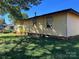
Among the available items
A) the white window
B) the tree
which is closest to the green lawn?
the tree

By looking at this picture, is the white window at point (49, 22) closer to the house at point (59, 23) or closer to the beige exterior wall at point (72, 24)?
the house at point (59, 23)

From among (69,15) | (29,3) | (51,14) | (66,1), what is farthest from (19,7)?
(66,1)

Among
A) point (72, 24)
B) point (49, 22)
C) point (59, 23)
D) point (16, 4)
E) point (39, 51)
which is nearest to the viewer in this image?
point (39, 51)

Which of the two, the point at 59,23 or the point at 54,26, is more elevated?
the point at 59,23

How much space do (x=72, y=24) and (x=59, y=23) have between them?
1.45 m

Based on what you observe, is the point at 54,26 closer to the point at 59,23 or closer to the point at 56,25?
the point at 56,25

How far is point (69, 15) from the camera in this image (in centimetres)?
1638

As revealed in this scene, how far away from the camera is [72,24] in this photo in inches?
671

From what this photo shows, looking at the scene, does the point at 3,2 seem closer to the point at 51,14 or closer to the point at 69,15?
the point at 51,14

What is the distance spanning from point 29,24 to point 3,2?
28.4 ft

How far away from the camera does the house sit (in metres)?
16.0

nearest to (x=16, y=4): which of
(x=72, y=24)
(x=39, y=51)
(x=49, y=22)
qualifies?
(x=49, y=22)

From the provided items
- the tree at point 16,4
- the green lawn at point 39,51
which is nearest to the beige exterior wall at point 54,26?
the tree at point 16,4

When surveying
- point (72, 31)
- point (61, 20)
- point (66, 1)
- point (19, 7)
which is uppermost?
point (66, 1)
